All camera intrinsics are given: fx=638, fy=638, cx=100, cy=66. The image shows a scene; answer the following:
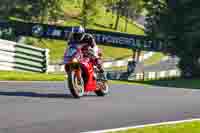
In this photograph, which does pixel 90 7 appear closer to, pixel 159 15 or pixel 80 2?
pixel 80 2

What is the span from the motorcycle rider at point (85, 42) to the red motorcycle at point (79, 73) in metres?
0.10

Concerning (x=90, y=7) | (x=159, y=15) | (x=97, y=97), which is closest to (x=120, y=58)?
(x=90, y=7)

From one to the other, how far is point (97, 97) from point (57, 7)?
63.6 metres

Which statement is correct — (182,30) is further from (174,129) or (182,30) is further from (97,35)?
(174,129)

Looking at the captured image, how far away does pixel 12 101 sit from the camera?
36.4 ft

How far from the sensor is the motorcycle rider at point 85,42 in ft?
42.3

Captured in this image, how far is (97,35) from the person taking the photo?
163ft

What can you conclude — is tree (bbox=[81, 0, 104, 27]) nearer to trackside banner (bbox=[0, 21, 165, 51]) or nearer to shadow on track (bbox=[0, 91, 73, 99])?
trackside banner (bbox=[0, 21, 165, 51])

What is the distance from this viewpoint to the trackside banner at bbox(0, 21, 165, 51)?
1780 inches

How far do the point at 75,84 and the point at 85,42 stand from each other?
2.98 feet

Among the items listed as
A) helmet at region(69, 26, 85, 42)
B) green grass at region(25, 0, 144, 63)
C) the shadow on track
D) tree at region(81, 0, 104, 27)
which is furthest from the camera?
tree at region(81, 0, 104, 27)

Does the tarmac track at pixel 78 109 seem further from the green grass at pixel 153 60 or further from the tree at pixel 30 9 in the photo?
the green grass at pixel 153 60

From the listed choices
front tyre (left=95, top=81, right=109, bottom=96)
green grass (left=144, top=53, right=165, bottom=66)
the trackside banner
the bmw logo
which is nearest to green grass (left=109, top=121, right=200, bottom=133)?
front tyre (left=95, top=81, right=109, bottom=96)

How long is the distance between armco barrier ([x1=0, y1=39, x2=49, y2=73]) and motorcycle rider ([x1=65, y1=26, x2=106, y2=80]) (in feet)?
24.1
